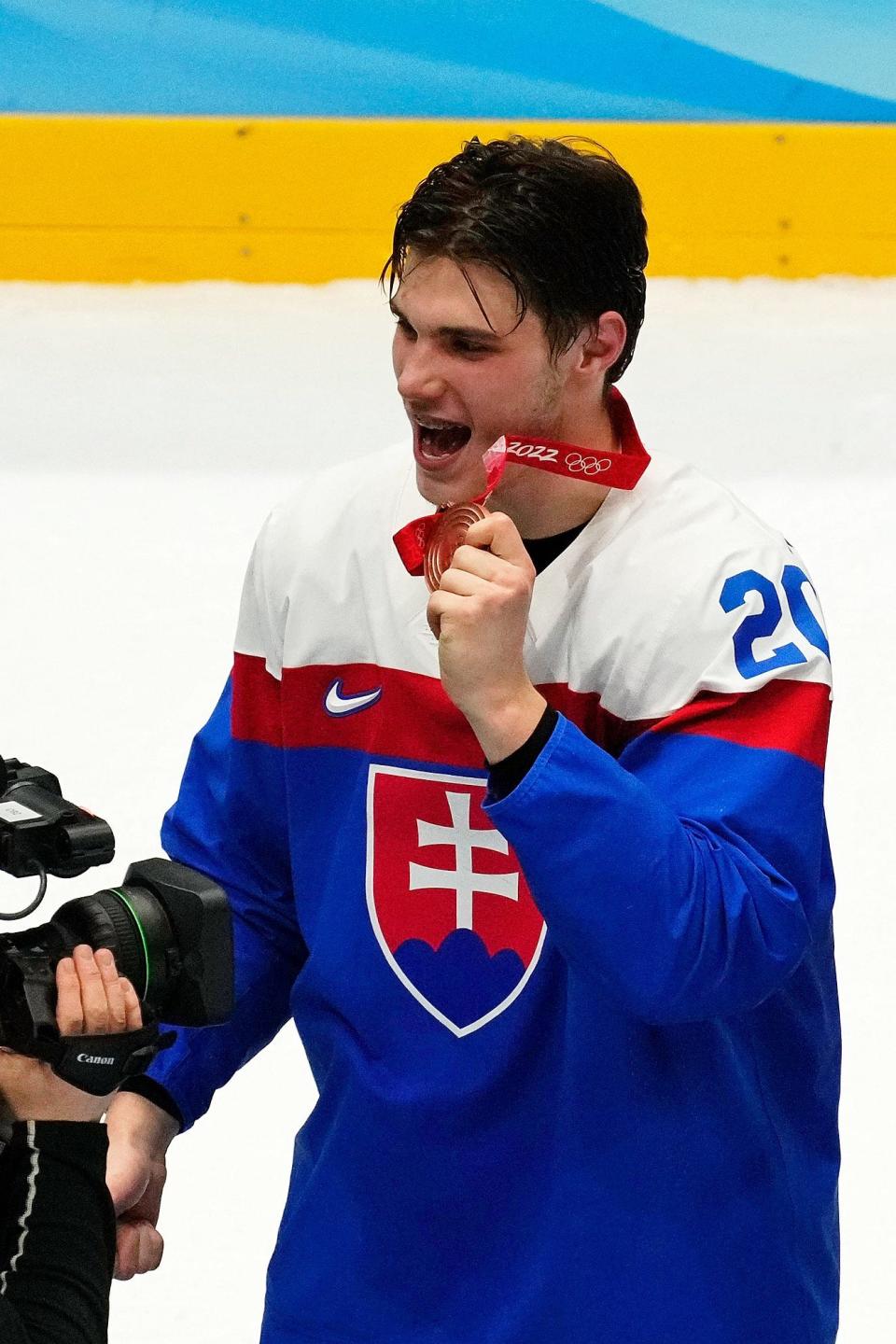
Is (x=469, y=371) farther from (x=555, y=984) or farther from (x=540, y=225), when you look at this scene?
(x=555, y=984)

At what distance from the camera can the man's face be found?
1.27m

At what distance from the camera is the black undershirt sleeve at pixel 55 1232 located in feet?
3.51

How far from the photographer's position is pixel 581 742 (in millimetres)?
1117

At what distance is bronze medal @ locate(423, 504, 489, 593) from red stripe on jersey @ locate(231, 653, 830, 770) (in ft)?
0.30

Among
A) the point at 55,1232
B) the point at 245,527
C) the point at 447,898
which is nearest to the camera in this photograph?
the point at 55,1232

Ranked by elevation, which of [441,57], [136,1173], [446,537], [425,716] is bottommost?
[136,1173]

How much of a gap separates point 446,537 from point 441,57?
2116 mm

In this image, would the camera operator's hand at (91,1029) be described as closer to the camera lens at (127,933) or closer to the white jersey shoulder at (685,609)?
the camera lens at (127,933)

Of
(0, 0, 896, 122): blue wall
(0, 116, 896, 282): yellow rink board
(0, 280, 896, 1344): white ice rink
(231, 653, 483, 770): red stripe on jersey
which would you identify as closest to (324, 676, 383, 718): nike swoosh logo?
(231, 653, 483, 770): red stripe on jersey

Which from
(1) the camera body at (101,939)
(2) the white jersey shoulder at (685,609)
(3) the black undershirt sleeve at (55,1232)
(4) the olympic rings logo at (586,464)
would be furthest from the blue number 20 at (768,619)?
(3) the black undershirt sleeve at (55,1232)

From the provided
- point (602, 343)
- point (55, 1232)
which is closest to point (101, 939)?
point (55, 1232)

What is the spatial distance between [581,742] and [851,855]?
1.36 meters

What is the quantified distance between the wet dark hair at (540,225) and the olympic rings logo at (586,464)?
73 millimetres

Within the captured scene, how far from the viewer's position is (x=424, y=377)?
1289 mm
